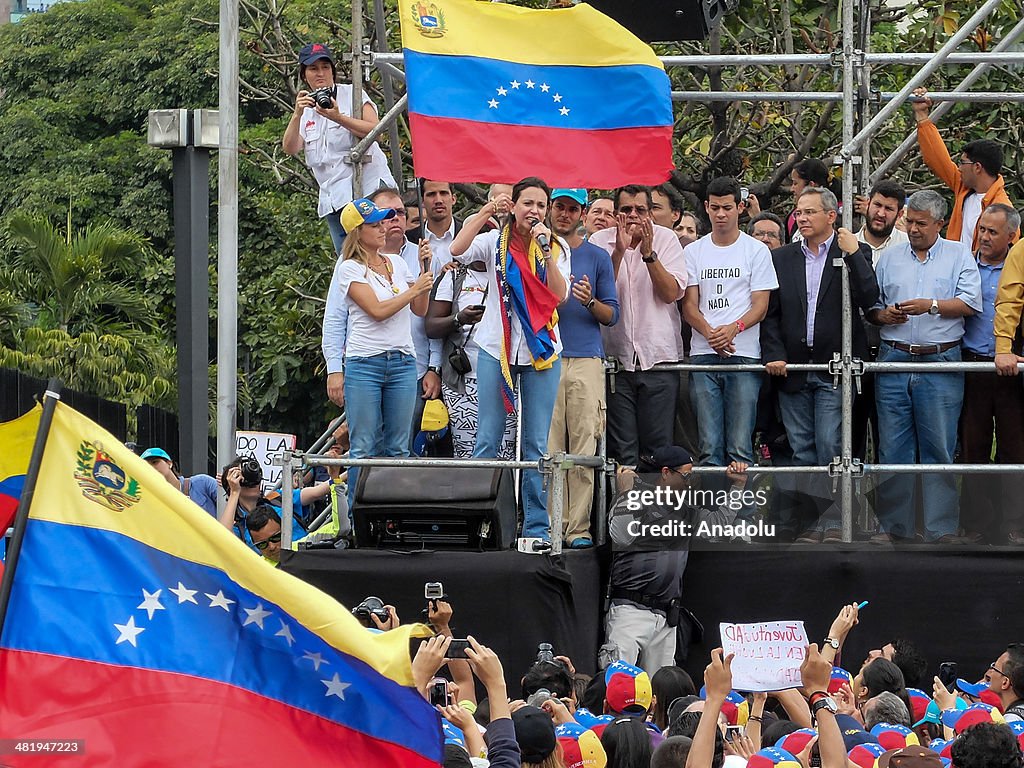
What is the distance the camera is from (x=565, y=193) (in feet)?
34.9

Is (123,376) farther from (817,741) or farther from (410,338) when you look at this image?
→ (817,741)

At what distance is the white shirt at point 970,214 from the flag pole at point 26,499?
696cm

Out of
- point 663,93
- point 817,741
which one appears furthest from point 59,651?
point 663,93

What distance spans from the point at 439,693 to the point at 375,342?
2.80 metres

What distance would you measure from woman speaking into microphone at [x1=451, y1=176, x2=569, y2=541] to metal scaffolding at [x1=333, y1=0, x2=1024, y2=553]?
1.22 ft

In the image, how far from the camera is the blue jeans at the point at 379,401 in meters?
10.2

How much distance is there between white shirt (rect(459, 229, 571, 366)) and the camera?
33.1 feet

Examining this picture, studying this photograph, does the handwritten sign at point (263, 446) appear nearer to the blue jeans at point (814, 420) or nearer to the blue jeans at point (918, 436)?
the blue jeans at point (814, 420)

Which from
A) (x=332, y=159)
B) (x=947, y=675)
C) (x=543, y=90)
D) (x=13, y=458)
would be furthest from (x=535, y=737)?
(x=332, y=159)

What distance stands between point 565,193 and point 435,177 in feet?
2.52

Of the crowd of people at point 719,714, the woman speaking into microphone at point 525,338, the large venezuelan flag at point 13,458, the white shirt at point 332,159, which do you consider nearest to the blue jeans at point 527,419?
the woman speaking into microphone at point 525,338

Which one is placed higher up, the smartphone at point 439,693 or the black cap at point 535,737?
the black cap at point 535,737

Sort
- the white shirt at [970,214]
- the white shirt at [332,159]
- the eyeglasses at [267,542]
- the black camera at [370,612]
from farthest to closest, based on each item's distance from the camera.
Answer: the white shirt at [332,159]
the white shirt at [970,214]
the eyeglasses at [267,542]
the black camera at [370,612]

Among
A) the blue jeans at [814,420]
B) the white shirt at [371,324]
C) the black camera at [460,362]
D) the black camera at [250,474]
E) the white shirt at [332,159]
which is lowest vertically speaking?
the black camera at [250,474]
